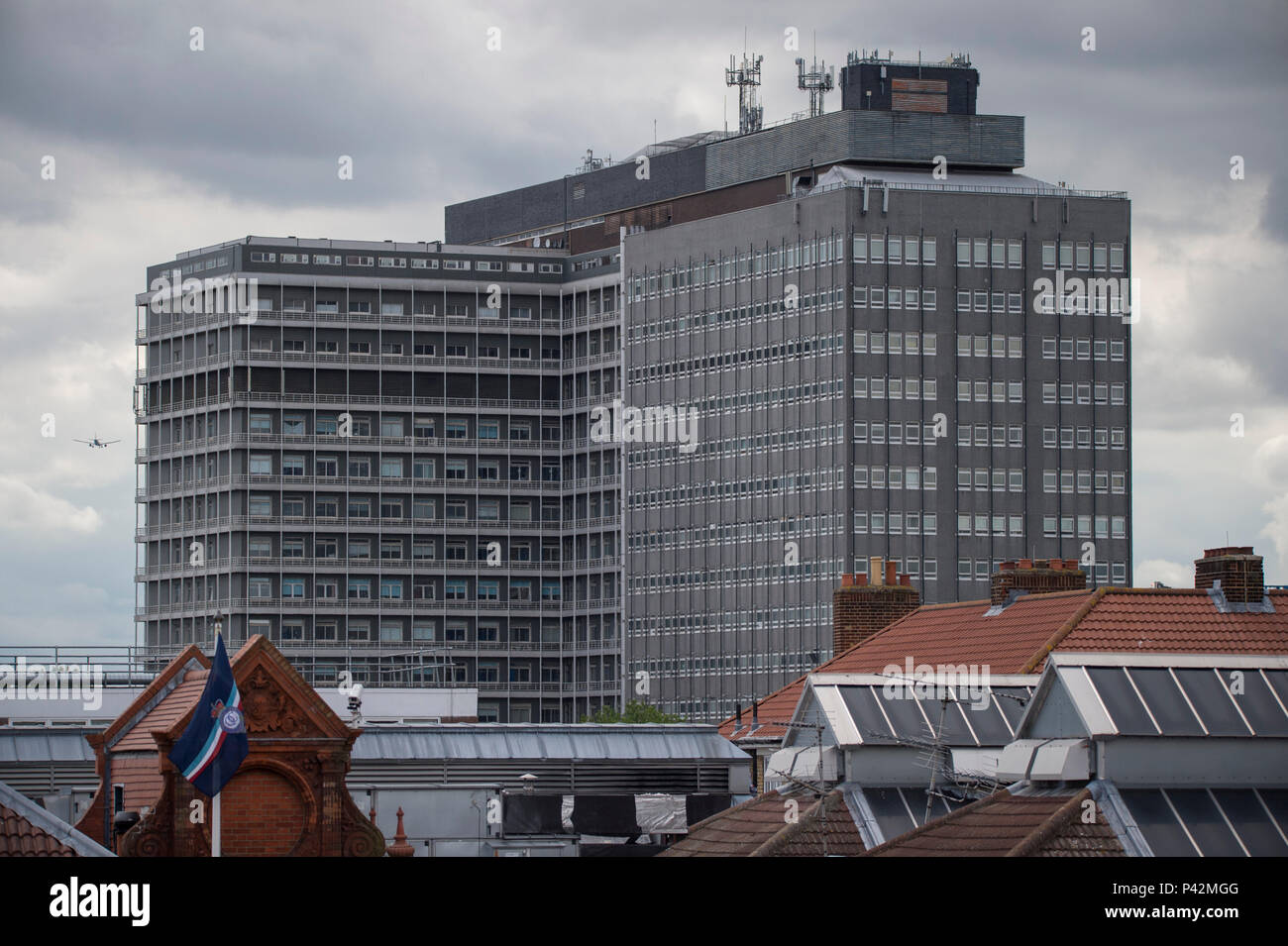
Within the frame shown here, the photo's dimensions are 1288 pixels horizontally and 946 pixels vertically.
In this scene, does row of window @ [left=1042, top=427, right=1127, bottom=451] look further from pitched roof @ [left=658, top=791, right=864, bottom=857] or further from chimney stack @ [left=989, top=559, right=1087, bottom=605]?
pitched roof @ [left=658, top=791, right=864, bottom=857]

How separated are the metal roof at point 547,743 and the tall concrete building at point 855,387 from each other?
98.0 meters

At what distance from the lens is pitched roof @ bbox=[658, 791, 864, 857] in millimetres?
41125

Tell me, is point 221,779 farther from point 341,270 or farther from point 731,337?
point 341,270

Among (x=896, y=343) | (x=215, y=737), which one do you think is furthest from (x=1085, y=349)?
(x=215, y=737)

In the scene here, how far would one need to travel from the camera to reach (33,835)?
3003 centimetres

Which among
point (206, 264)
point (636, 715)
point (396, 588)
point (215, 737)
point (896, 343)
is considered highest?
point (206, 264)

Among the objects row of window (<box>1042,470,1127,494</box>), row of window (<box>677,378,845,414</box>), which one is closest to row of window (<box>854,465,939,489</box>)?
row of window (<box>677,378,845,414</box>)

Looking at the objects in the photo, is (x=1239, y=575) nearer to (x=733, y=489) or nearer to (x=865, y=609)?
(x=865, y=609)

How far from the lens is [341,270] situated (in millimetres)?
191250

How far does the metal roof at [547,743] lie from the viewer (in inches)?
2515

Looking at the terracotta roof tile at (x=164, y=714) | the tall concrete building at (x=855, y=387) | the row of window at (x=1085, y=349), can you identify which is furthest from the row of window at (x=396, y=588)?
the terracotta roof tile at (x=164, y=714)

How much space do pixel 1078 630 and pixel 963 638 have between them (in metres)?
9.31
